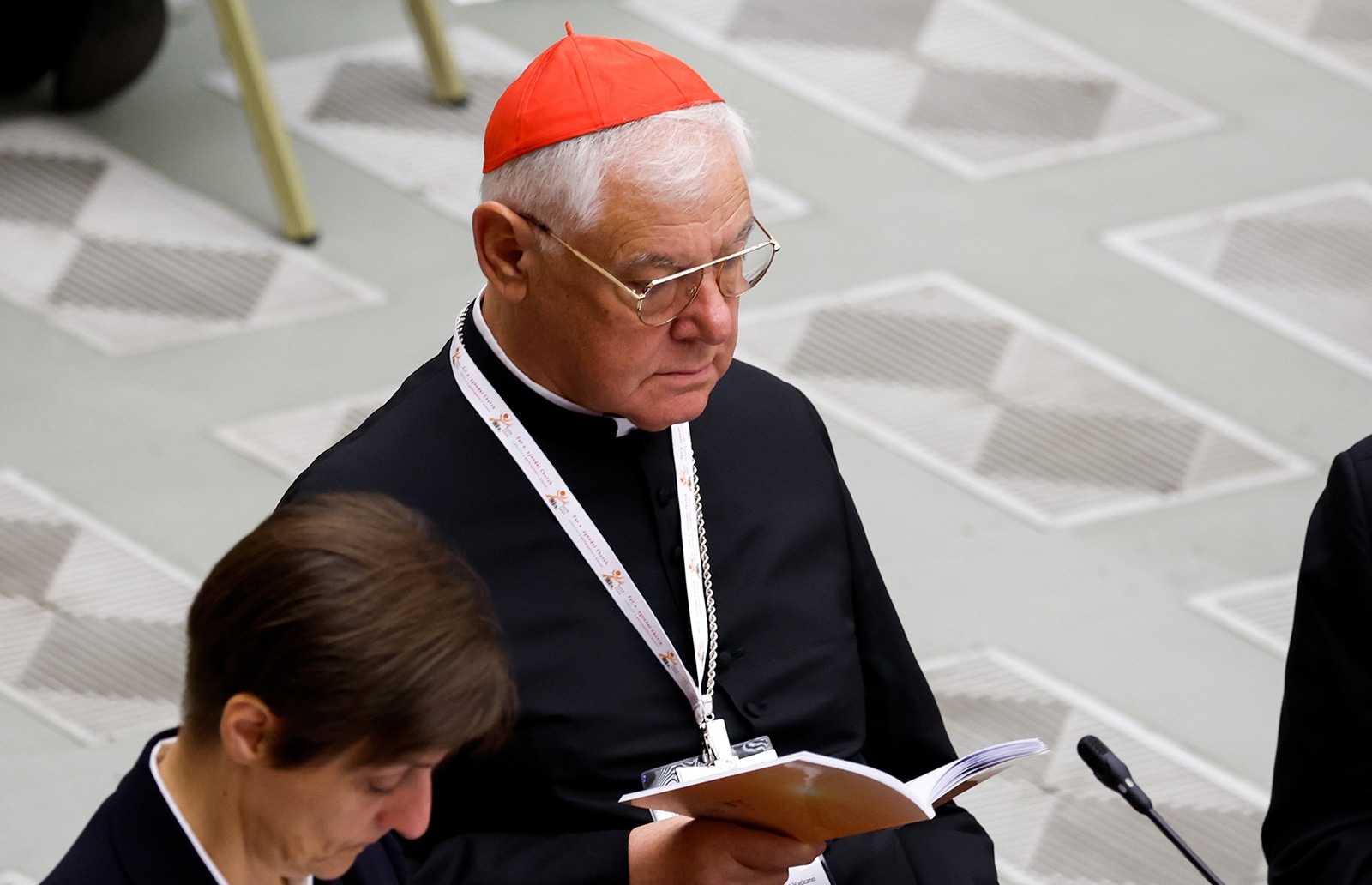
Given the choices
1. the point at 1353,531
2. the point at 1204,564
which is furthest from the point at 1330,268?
the point at 1353,531

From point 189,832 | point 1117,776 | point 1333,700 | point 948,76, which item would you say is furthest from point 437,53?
point 189,832

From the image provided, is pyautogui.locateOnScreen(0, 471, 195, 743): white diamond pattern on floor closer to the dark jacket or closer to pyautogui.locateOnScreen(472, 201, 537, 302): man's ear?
pyautogui.locateOnScreen(472, 201, 537, 302): man's ear

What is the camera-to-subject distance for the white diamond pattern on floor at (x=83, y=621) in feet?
11.7

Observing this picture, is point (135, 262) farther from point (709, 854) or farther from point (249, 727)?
point (249, 727)

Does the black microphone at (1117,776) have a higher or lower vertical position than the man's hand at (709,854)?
higher

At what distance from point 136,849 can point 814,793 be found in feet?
2.13

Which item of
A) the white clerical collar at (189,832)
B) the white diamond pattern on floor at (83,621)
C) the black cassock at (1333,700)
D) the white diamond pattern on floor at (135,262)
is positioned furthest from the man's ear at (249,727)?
the white diamond pattern on floor at (135,262)

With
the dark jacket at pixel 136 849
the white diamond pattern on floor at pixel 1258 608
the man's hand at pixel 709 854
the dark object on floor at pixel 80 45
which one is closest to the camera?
the dark jacket at pixel 136 849

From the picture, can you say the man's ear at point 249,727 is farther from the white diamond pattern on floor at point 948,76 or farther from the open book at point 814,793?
the white diamond pattern on floor at point 948,76

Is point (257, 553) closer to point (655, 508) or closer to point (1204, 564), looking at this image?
point (655, 508)

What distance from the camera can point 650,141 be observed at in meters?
1.90

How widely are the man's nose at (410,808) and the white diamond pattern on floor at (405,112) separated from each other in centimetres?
316

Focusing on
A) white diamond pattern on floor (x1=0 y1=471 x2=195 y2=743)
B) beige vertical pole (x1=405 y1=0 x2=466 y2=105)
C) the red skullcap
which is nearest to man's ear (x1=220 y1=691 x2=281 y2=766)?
the red skullcap

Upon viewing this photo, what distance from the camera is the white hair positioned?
1.87m
